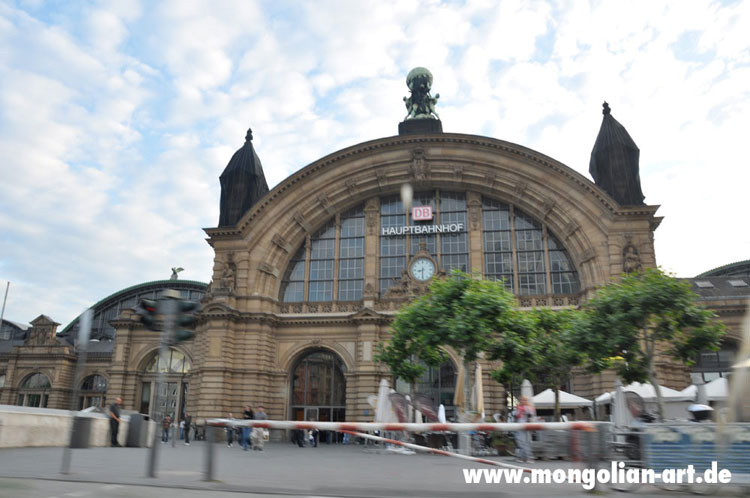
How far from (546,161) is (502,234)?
5396 mm

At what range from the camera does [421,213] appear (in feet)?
126

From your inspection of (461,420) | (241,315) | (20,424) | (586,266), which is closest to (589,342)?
(461,420)

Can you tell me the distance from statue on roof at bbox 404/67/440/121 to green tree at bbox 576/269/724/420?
83.1ft

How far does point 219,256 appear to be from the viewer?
37938 mm

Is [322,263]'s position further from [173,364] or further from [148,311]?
[148,311]

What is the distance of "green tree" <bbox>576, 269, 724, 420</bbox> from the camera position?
19906 mm

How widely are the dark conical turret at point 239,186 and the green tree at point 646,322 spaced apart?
84.3 ft

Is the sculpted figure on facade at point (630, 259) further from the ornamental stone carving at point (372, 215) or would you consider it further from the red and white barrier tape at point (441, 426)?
the red and white barrier tape at point (441, 426)

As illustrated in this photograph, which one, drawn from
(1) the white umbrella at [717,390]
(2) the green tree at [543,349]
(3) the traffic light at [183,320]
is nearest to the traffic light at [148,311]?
(3) the traffic light at [183,320]

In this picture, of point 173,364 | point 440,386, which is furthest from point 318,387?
point 173,364

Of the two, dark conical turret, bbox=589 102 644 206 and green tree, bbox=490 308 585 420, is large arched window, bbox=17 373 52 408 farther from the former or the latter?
dark conical turret, bbox=589 102 644 206

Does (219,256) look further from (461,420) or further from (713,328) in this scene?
(713,328)

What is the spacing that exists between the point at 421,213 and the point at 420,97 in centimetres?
1077

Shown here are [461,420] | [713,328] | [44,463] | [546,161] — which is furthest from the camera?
[546,161]
